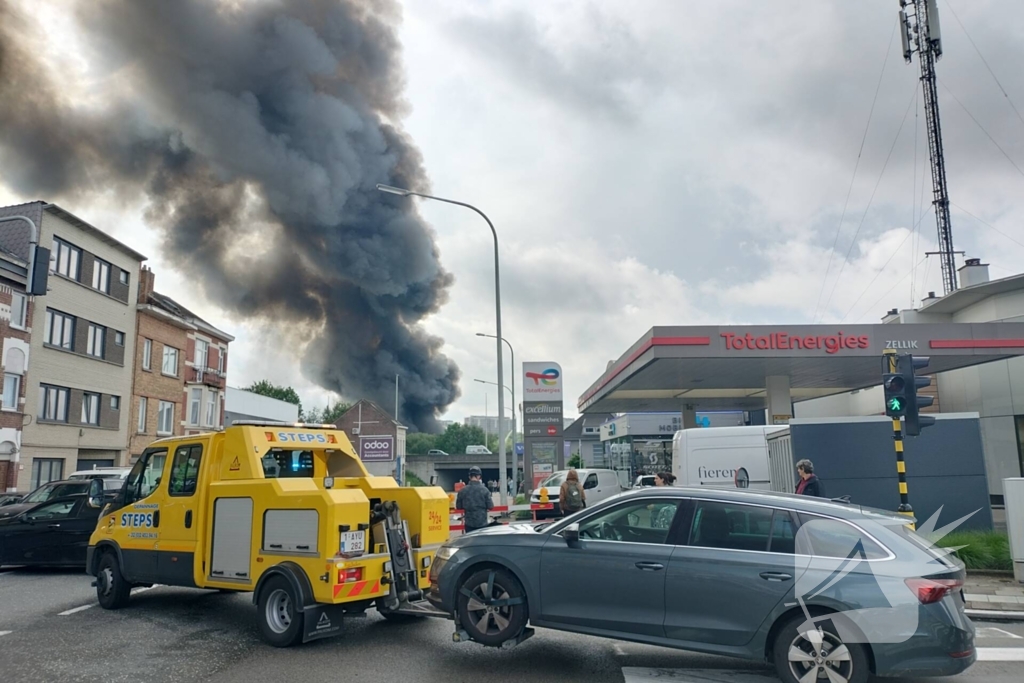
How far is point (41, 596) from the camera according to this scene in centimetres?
1039

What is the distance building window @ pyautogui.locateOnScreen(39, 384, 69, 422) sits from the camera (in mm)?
27961

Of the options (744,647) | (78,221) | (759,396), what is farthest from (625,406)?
(744,647)

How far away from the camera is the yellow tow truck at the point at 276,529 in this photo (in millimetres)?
7090

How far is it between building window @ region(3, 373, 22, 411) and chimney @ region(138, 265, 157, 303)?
31.6 feet

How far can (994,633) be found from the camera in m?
8.12

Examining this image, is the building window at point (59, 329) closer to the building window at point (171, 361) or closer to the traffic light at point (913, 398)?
the building window at point (171, 361)

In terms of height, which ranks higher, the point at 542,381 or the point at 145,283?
the point at 145,283

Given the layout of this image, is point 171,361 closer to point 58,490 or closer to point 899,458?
point 58,490

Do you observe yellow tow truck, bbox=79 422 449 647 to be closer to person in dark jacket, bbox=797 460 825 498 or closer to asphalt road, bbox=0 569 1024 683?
asphalt road, bbox=0 569 1024 683

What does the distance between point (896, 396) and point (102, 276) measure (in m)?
31.6

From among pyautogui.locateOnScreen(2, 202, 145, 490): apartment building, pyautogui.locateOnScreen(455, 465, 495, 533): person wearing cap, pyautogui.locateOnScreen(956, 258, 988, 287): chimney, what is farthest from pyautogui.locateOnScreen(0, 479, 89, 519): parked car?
pyautogui.locateOnScreen(956, 258, 988, 287): chimney

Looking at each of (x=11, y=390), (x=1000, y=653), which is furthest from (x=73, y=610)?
(x=11, y=390)

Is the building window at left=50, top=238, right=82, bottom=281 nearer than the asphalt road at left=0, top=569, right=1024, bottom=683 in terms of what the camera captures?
No

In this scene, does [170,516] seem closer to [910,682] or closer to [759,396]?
[910,682]
